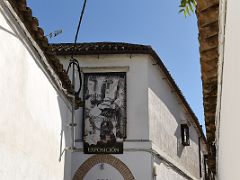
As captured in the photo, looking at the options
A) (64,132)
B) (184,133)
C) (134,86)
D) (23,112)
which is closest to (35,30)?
(23,112)

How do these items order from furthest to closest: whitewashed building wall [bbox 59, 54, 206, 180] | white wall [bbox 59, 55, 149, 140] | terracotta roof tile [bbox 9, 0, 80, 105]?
white wall [bbox 59, 55, 149, 140], whitewashed building wall [bbox 59, 54, 206, 180], terracotta roof tile [bbox 9, 0, 80, 105]

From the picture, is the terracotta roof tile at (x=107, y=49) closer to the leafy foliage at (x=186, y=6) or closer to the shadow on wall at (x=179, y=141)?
the shadow on wall at (x=179, y=141)

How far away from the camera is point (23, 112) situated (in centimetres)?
549

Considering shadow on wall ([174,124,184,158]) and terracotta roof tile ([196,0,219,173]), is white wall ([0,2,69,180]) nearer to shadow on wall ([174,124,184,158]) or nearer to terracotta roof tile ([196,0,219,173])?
terracotta roof tile ([196,0,219,173])

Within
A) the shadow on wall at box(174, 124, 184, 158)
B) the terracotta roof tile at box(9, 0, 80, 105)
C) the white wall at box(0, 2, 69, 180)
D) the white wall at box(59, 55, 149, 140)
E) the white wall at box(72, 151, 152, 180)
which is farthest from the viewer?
the shadow on wall at box(174, 124, 184, 158)

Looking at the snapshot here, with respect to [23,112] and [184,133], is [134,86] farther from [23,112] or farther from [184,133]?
[23,112]

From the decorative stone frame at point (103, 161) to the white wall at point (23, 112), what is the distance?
6363 millimetres

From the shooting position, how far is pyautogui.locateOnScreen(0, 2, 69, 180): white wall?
189 inches

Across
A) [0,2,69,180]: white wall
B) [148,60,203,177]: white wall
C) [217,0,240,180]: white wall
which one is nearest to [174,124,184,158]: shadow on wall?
[148,60,203,177]: white wall

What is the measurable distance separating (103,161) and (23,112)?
853 centimetres

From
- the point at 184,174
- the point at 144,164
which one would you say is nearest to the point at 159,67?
the point at 144,164

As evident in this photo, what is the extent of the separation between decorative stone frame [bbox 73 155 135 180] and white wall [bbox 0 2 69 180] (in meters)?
6.36

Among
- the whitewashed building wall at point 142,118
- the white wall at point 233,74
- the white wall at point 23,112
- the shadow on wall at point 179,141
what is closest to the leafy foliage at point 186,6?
the white wall at point 233,74

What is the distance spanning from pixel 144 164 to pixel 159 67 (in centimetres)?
406
